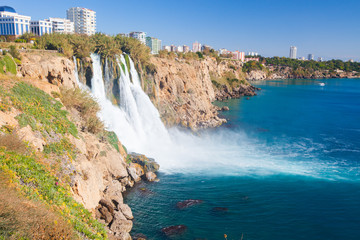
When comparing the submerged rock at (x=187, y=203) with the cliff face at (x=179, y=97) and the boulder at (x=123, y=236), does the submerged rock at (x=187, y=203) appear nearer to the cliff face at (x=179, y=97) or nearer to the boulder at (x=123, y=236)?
the boulder at (x=123, y=236)

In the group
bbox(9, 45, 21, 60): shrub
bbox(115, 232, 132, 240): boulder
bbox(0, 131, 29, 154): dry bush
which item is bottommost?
bbox(115, 232, 132, 240): boulder

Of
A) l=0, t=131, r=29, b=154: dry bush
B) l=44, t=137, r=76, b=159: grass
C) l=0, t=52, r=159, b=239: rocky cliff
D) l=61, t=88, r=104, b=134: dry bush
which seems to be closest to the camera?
l=0, t=131, r=29, b=154: dry bush

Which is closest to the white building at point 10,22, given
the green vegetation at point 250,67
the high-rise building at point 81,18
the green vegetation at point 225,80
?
the high-rise building at point 81,18

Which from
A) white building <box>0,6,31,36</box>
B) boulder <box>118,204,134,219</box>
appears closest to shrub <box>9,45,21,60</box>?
boulder <box>118,204,134,219</box>

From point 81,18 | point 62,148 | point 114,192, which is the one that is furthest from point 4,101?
point 81,18

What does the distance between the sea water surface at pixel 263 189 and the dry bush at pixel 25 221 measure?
759 centimetres

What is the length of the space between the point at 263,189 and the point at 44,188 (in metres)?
15.1

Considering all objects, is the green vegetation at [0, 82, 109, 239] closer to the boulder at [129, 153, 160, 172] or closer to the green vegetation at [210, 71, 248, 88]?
the boulder at [129, 153, 160, 172]

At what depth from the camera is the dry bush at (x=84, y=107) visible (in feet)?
59.6

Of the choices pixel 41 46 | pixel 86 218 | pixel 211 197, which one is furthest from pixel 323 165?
pixel 41 46

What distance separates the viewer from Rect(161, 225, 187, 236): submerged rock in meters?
13.7

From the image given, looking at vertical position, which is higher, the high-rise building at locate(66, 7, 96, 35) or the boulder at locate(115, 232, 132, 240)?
the high-rise building at locate(66, 7, 96, 35)

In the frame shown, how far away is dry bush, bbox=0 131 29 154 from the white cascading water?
38.6 ft

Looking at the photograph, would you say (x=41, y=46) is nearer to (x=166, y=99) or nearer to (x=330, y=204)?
(x=166, y=99)
